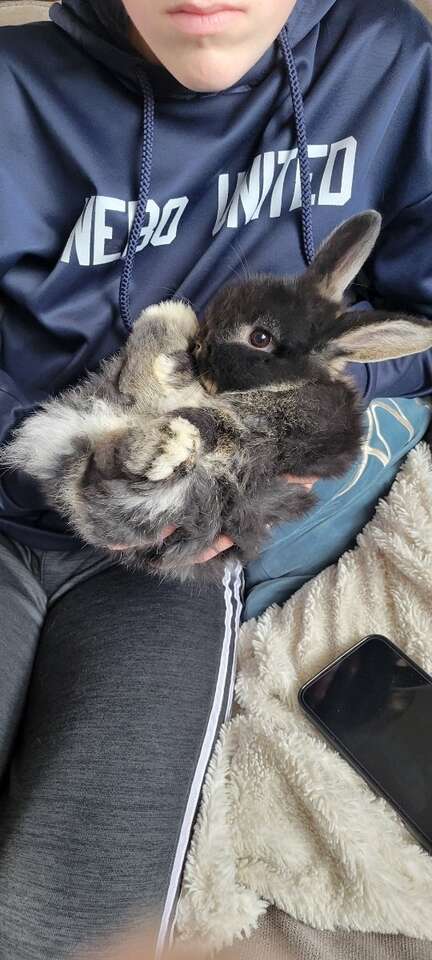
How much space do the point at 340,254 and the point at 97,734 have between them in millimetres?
780

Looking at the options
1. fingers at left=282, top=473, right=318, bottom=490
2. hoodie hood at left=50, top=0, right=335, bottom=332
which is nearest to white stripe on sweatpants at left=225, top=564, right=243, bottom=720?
fingers at left=282, top=473, right=318, bottom=490

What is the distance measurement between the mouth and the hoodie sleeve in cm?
41

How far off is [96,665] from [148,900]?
1.10 ft

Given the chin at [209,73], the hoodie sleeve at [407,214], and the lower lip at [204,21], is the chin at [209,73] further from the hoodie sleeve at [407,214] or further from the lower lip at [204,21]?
the hoodie sleeve at [407,214]

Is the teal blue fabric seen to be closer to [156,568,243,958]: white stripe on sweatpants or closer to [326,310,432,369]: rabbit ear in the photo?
[156,568,243,958]: white stripe on sweatpants

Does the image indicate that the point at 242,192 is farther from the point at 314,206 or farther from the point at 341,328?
the point at 341,328

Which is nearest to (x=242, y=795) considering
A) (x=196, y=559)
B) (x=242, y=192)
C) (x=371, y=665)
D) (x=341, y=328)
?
(x=371, y=665)

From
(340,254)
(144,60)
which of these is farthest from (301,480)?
(144,60)

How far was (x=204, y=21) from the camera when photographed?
0.80 meters

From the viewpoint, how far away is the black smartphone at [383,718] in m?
1.07

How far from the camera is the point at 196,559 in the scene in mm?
983

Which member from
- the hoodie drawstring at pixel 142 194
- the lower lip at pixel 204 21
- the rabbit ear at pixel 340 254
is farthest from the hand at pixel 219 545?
the lower lip at pixel 204 21

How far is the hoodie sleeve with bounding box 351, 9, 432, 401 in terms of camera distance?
1.08 metres

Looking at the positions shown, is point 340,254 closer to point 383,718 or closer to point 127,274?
point 127,274
